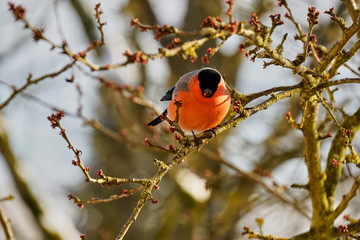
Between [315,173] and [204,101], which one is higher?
[204,101]

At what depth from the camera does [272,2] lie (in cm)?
621

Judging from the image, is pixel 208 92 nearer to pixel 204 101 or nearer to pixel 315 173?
pixel 204 101

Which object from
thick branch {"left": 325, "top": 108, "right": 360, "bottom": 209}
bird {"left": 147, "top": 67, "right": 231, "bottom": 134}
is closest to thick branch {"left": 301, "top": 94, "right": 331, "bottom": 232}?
thick branch {"left": 325, "top": 108, "right": 360, "bottom": 209}

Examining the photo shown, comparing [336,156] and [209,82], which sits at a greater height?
[209,82]

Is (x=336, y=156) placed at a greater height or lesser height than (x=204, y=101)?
lesser

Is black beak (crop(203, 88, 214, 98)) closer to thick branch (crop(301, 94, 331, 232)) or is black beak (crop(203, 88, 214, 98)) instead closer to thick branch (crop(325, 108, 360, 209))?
thick branch (crop(301, 94, 331, 232))

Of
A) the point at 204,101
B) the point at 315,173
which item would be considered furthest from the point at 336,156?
the point at 204,101

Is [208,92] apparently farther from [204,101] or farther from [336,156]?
[336,156]

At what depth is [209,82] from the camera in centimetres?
282

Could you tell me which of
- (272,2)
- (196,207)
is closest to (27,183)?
(196,207)

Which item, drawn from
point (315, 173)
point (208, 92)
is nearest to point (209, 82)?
point (208, 92)

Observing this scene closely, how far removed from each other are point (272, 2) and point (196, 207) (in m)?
3.09

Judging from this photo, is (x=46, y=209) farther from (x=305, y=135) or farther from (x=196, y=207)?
(x=305, y=135)

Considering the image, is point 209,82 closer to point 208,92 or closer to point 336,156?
point 208,92
